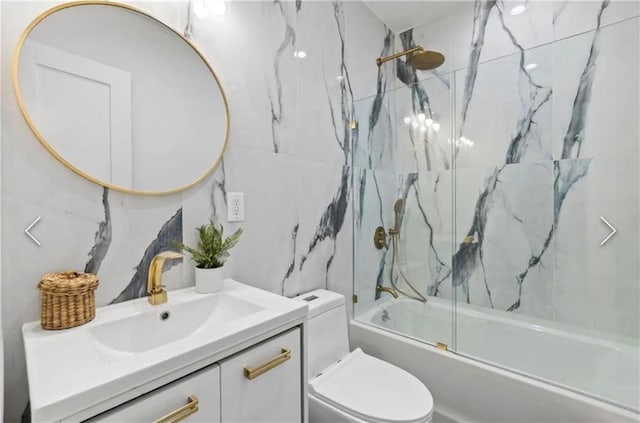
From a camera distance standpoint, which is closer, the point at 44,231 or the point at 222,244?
the point at 44,231

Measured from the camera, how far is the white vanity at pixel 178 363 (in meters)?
0.56

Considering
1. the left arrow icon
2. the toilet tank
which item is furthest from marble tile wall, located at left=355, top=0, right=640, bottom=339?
the left arrow icon

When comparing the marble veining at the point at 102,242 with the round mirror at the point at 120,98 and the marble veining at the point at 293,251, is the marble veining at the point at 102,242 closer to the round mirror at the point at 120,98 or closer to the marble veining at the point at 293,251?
the round mirror at the point at 120,98

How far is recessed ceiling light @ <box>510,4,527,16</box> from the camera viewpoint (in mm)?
1993

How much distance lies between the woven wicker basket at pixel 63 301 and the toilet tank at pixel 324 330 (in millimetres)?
865

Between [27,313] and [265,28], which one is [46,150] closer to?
[27,313]

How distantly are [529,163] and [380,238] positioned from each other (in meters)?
1.06

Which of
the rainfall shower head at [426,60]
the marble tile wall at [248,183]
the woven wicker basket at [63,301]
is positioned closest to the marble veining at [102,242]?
the marble tile wall at [248,183]

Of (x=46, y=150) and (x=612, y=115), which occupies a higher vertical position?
(x=612, y=115)

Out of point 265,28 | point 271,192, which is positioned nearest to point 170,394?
point 271,192

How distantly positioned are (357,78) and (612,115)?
149cm

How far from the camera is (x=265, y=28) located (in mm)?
1475

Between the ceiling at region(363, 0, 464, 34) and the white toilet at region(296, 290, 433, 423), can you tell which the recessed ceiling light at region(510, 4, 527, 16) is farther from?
the white toilet at region(296, 290, 433, 423)

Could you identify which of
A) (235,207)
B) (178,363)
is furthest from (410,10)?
(178,363)
